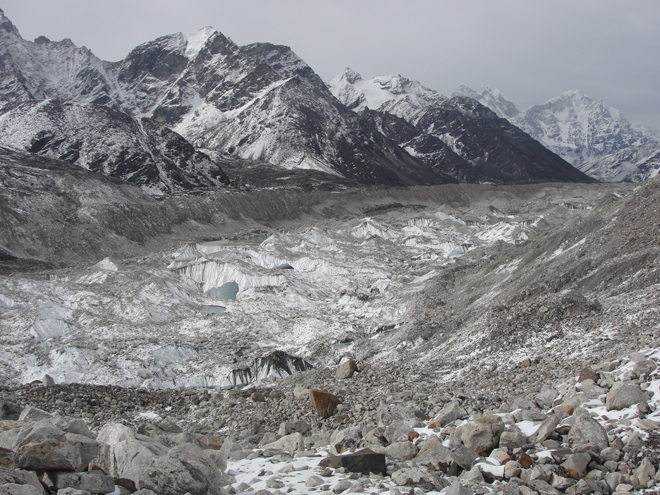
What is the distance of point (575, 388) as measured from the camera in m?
9.64

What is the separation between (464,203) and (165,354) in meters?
122

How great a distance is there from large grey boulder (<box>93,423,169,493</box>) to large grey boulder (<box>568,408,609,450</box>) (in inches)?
241

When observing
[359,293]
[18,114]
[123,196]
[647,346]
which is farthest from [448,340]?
[18,114]

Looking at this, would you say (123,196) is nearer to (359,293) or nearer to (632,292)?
(359,293)

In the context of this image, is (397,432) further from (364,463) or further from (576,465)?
(576,465)

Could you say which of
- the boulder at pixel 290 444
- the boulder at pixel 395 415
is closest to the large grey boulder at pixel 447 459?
the boulder at pixel 395 415

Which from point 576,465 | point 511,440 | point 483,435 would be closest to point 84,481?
point 483,435

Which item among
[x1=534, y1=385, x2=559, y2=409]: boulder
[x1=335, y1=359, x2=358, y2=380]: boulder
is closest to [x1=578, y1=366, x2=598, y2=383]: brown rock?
[x1=534, y1=385, x2=559, y2=409]: boulder

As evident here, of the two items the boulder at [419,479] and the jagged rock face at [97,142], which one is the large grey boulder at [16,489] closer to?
the boulder at [419,479]

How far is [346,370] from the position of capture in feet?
56.1

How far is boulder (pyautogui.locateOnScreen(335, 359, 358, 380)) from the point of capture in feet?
55.6

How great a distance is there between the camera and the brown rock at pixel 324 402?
13307mm

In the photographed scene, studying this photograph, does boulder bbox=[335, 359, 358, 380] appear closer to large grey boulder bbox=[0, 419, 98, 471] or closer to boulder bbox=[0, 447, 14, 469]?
large grey boulder bbox=[0, 419, 98, 471]

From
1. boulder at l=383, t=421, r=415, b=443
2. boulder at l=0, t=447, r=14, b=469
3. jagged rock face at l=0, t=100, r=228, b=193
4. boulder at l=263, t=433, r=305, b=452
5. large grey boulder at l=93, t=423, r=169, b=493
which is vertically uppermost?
jagged rock face at l=0, t=100, r=228, b=193
